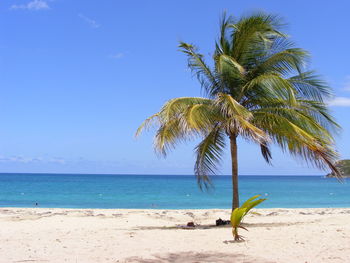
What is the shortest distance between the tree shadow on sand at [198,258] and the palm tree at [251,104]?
3.52m

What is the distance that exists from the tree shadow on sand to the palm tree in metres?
3.52

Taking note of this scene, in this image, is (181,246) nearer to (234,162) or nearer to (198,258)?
(198,258)

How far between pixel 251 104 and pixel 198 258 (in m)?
5.72

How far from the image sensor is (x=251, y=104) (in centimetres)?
1095

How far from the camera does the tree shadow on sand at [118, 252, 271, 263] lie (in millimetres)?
5977

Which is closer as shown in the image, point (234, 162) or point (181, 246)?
point (181, 246)

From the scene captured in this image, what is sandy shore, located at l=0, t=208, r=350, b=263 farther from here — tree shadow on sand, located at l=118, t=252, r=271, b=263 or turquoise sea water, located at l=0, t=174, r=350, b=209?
turquoise sea water, located at l=0, t=174, r=350, b=209

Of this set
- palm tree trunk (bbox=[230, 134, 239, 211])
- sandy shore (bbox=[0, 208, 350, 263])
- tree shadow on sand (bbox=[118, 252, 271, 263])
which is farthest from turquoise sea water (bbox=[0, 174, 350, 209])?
tree shadow on sand (bbox=[118, 252, 271, 263])

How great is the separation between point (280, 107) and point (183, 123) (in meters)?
2.71

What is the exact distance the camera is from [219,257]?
20.4 ft

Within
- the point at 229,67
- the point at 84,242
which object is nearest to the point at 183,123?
the point at 229,67

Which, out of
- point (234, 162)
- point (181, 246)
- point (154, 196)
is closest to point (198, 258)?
point (181, 246)

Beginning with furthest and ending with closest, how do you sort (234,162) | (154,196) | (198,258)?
(154,196) < (234,162) < (198,258)

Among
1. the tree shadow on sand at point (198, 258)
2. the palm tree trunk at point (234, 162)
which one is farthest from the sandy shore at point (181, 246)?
the palm tree trunk at point (234, 162)
